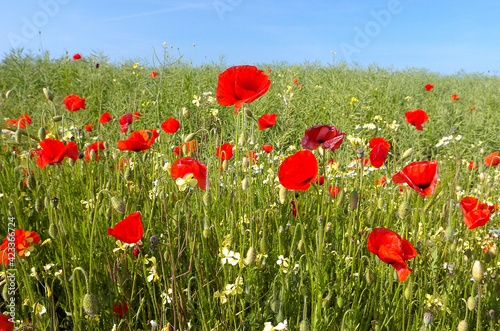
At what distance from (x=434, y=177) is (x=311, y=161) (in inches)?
15.3

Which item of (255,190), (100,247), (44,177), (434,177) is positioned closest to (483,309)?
(434,177)

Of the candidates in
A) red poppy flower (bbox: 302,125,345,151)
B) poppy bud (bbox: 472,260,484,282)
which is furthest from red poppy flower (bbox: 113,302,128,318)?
poppy bud (bbox: 472,260,484,282)

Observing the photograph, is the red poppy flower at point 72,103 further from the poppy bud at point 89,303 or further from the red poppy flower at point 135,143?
the poppy bud at point 89,303

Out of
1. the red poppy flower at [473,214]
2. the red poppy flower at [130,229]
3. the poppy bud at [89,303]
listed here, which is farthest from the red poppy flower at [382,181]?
the poppy bud at [89,303]

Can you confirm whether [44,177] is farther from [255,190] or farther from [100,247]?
[255,190]

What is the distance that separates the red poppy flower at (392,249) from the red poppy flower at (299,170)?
25 cm

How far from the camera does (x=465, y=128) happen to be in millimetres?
5145

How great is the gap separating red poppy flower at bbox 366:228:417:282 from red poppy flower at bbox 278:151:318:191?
25cm

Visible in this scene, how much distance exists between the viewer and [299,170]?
1.19 metres

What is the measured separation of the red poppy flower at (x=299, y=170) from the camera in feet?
3.89

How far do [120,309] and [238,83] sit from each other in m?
0.92

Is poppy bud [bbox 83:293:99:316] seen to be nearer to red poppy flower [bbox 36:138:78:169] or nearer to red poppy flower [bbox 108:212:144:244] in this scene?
red poppy flower [bbox 108:212:144:244]

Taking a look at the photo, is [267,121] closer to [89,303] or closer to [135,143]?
[135,143]

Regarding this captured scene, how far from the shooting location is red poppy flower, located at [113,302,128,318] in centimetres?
139
